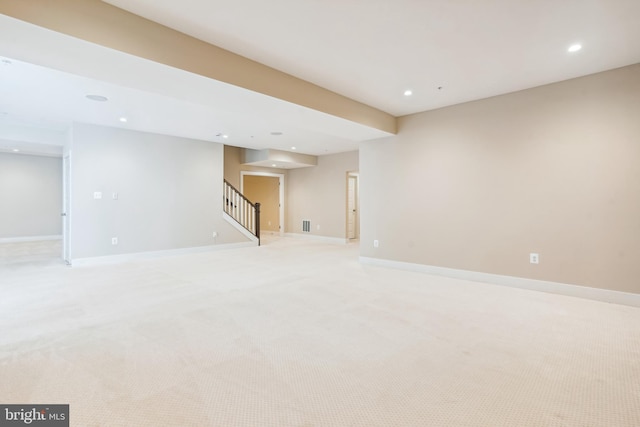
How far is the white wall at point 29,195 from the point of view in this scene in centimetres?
829

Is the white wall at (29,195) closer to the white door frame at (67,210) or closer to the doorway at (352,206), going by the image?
the white door frame at (67,210)

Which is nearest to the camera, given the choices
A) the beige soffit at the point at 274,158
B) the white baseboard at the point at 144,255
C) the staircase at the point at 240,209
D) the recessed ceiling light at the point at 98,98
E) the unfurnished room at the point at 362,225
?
the unfurnished room at the point at 362,225

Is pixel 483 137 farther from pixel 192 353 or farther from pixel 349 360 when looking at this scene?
pixel 192 353

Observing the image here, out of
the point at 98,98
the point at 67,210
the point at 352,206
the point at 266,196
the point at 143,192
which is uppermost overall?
the point at 98,98

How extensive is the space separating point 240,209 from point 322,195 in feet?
8.10

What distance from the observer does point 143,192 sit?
→ 20.3 feet

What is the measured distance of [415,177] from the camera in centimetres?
502

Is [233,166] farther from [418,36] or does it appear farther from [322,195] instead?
[418,36]

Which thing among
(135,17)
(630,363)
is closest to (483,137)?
(630,363)

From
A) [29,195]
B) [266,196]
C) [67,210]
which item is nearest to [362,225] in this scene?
[67,210]

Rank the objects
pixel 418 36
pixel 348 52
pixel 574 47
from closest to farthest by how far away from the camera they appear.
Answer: pixel 418 36, pixel 574 47, pixel 348 52

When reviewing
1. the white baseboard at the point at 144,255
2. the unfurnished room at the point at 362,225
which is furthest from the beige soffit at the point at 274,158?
the white baseboard at the point at 144,255

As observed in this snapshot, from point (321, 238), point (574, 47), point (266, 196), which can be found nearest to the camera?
point (574, 47)

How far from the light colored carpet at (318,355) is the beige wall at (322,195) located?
480 cm
